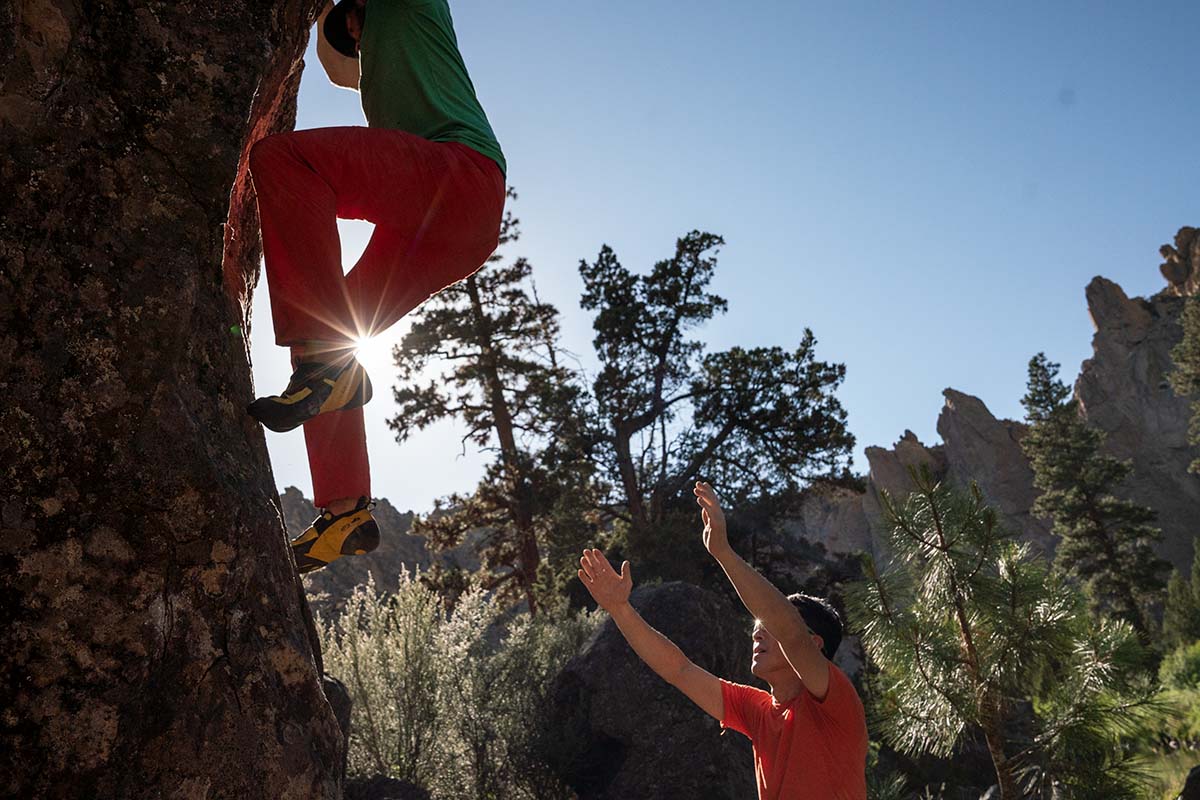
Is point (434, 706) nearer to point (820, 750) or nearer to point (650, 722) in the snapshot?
point (650, 722)

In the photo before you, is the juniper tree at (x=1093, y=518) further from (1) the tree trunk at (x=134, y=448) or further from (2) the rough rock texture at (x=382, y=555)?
(1) the tree trunk at (x=134, y=448)

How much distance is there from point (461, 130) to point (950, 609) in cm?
552

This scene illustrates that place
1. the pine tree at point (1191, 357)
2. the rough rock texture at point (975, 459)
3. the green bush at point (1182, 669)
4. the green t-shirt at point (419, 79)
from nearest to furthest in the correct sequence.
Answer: the green t-shirt at point (419, 79) < the green bush at point (1182, 669) < the pine tree at point (1191, 357) < the rough rock texture at point (975, 459)

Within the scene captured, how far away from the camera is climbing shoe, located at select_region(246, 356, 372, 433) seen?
67.1 inches

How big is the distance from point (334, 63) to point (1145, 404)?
181ft

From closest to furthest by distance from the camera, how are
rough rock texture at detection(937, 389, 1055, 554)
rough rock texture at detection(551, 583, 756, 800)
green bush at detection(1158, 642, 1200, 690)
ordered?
rough rock texture at detection(551, 583, 756, 800)
green bush at detection(1158, 642, 1200, 690)
rough rock texture at detection(937, 389, 1055, 554)

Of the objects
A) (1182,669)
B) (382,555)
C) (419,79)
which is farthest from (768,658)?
(382,555)

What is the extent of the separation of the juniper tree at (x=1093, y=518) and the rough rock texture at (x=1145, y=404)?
52.4ft

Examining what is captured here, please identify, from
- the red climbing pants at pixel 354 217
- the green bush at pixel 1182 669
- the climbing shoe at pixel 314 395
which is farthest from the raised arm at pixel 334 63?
the green bush at pixel 1182 669

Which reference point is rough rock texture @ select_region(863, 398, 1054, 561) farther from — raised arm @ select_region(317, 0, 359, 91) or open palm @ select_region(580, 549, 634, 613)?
raised arm @ select_region(317, 0, 359, 91)

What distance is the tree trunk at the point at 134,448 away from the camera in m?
1.17

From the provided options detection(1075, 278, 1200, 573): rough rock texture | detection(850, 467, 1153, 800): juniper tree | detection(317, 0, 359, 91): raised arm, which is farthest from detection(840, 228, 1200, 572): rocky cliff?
detection(317, 0, 359, 91): raised arm

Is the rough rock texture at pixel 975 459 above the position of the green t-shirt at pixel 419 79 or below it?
above

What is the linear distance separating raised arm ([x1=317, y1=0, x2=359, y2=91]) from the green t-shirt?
174mm
